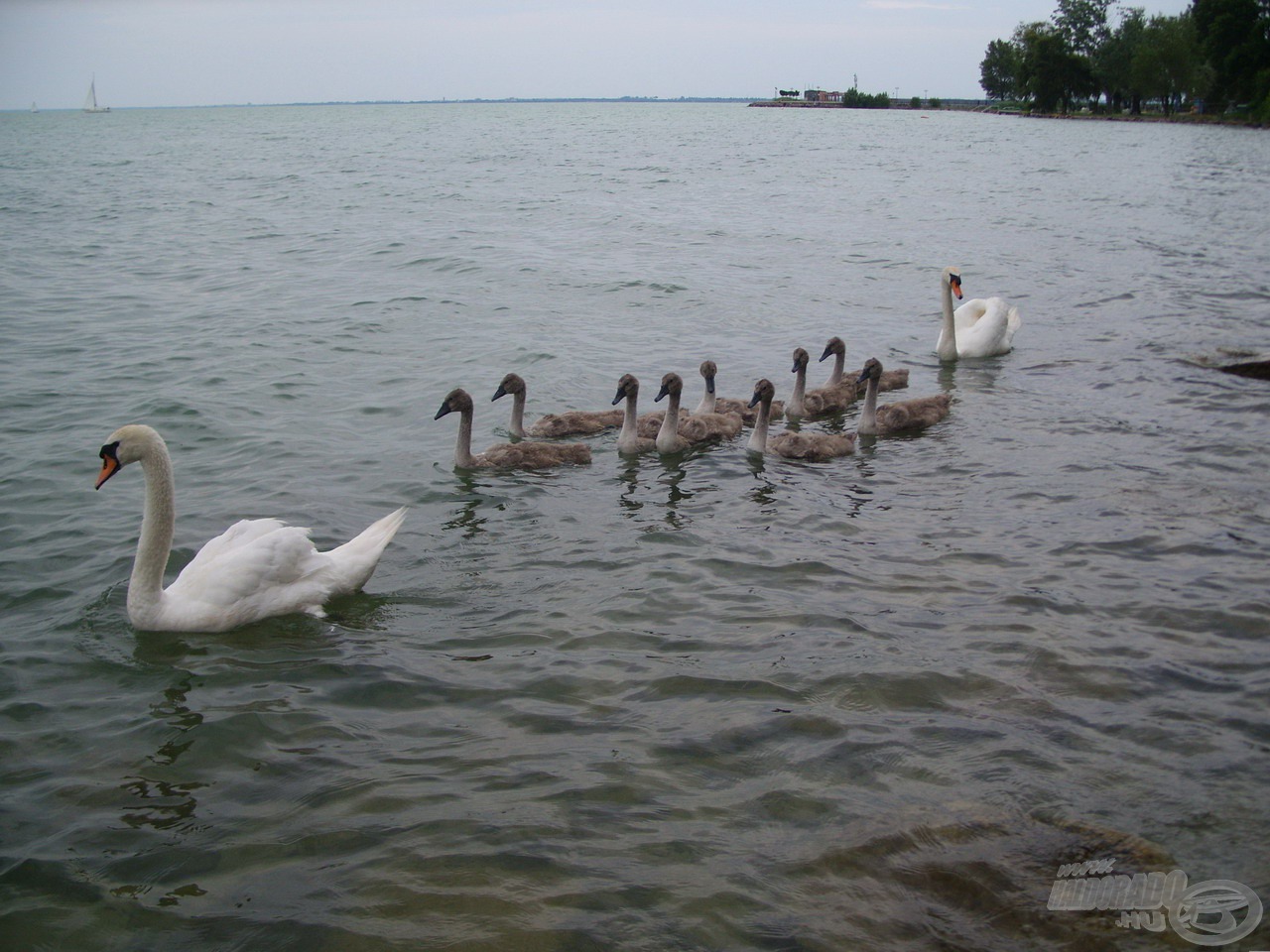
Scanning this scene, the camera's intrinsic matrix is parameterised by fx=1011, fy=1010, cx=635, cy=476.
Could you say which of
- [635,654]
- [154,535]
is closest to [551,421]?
[154,535]

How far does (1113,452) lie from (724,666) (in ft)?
19.3

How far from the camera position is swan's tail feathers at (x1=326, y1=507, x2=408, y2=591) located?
284 inches

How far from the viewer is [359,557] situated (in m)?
7.28

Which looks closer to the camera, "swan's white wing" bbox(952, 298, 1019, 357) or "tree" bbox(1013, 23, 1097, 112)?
"swan's white wing" bbox(952, 298, 1019, 357)

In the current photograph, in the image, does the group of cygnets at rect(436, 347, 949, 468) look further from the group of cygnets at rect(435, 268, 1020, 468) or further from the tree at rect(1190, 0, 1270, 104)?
the tree at rect(1190, 0, 1270, 104)

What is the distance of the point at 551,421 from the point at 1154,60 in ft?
401

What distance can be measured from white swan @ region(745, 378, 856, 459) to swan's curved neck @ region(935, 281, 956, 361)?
4.69m

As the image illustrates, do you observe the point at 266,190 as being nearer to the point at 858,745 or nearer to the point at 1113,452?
the point at 1113,452

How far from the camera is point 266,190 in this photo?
127ft

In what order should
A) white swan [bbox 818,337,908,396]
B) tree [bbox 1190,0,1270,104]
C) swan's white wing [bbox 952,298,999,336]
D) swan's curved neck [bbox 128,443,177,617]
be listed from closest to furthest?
swan's curved neck [bbox 128,443,177,617]
white swan [bbox 818,337,908,396]
swan's white wing [bbox 952,298,999,336]
tree [bbox 1190,0,1270,104]

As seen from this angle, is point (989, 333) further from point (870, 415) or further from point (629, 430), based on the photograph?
point (629, 430)

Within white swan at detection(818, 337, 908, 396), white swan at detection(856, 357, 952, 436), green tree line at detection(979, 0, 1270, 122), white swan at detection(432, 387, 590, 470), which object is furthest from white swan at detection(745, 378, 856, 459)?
green tree line at detection(979, 0, 1270, 122)

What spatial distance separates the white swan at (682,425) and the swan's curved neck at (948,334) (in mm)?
4671
